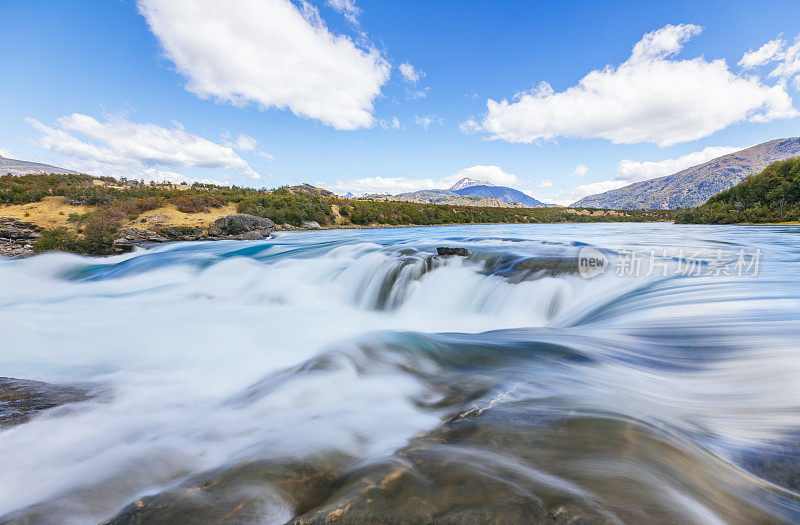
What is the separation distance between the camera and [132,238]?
66.9 ft

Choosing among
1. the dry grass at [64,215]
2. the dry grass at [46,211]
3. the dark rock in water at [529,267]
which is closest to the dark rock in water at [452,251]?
the dark rock in water at [529,267]

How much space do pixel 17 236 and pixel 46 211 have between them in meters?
6.51

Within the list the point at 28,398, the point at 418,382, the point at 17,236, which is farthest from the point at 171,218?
the point at 418,382

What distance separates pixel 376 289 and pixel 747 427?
27.5ft

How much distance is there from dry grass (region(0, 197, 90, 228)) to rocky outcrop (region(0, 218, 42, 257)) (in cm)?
74

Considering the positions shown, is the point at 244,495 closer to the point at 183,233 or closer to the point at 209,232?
the point at 209,232

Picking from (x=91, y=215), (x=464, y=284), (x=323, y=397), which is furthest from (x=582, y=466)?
(x=91, y=215)

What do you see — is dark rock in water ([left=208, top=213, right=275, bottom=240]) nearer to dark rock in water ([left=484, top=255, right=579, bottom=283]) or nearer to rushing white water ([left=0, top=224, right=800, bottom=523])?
rushing white water ([left=0, top=224, right=800, bottom=523])

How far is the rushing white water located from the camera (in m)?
2.11

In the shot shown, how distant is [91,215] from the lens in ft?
72.5

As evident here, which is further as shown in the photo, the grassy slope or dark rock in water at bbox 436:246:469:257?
the grassy slope

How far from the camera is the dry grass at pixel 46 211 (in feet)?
71.2

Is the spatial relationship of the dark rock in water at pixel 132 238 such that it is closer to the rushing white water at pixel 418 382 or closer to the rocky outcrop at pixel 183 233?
the rocky outcrop at pixel 183 233

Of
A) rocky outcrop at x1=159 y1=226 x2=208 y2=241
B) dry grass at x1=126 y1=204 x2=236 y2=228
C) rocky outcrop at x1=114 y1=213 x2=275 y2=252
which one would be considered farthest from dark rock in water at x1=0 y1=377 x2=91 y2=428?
dry grass at x1=126 y1=204 x2=236 y2=228
